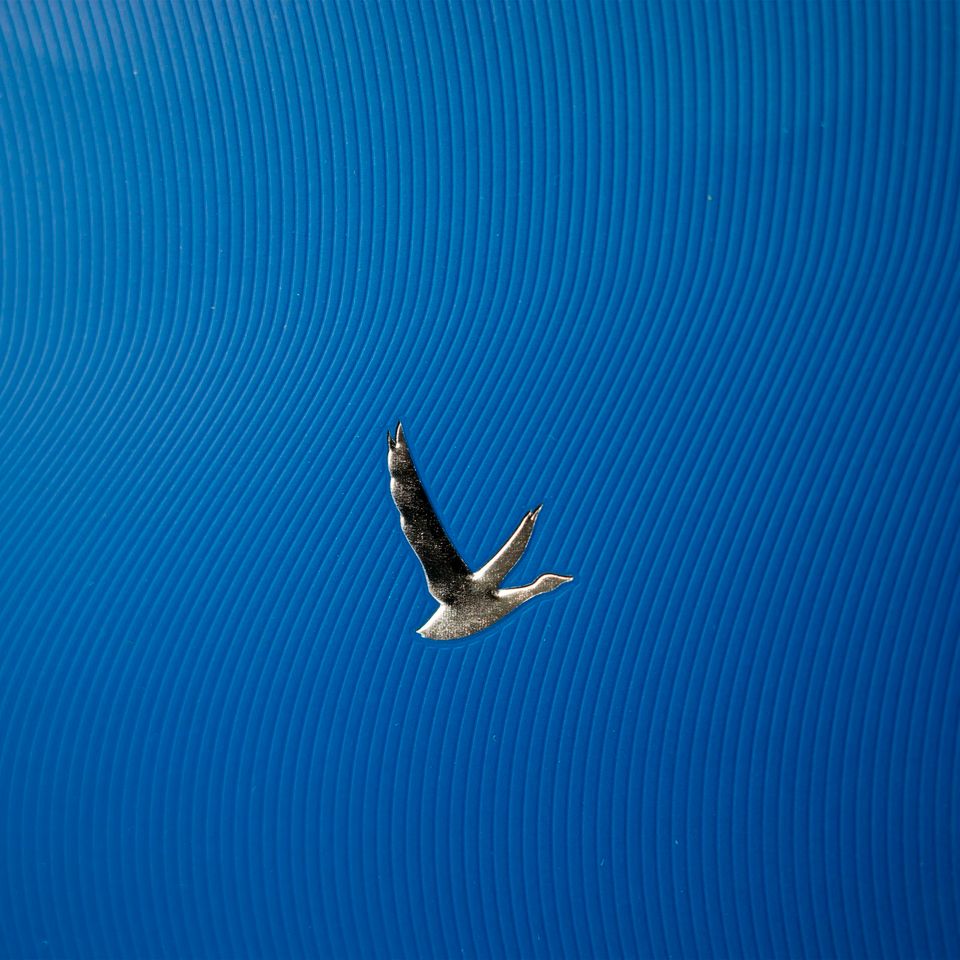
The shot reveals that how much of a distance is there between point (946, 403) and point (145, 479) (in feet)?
3.85

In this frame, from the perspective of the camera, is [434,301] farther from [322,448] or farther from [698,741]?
[698,741]

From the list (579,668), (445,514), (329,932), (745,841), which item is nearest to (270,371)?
(445,514)

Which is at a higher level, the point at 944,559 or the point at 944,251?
the point at 944,251

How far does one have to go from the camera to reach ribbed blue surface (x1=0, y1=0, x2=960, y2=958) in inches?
41.3

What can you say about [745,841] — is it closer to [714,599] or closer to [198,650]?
[714,599]

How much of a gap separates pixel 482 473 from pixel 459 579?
0.52 ft

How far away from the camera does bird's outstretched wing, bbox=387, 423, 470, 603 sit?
1.10 metres

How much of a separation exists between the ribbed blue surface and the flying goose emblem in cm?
2

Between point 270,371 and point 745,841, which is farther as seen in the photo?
point 270,371

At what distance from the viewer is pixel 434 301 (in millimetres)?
1174

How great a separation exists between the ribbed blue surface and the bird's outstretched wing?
0.8 inches

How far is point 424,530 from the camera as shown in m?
1.12

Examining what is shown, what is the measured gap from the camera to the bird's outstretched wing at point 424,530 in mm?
1104

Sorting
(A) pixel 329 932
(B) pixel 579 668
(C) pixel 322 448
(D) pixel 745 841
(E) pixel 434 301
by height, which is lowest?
(D) pixel 745 841
